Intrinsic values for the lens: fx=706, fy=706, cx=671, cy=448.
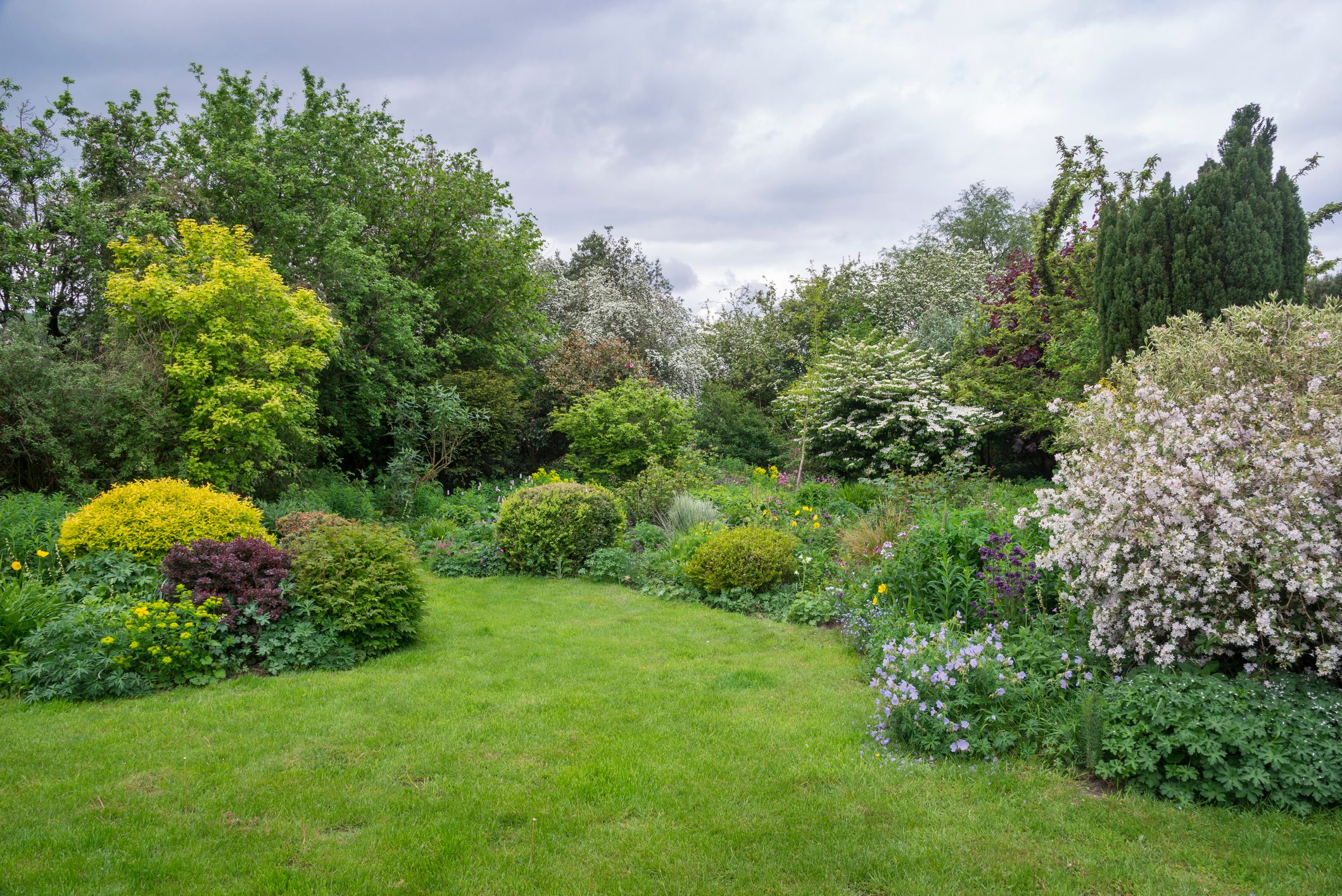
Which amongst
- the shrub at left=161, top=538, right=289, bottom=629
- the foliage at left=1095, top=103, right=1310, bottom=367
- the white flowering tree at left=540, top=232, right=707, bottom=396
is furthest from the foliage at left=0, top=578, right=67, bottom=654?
the white flowering tree at left=540, top=232, right=707, bottom=396

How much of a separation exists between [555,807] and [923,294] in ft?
67.5

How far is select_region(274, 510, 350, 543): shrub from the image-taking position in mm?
6312

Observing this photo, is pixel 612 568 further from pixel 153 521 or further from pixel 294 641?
pixel 153 521

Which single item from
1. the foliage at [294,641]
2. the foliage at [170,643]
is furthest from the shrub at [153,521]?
the foliage at [294,641]

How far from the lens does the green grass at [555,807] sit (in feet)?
9.04

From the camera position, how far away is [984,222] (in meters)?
30.8

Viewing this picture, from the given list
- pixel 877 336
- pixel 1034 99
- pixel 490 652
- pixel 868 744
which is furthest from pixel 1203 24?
pixel 877 336

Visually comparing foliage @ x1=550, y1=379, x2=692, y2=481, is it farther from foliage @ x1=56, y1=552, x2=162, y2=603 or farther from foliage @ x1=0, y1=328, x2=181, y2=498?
foliage @ x1=56, y1=552, x2=162, y2=603

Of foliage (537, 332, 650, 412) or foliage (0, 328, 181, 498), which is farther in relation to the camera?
foliage (537, 332, 650, 412)

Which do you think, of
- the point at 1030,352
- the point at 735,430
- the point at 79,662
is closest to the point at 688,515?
the point at 79,662

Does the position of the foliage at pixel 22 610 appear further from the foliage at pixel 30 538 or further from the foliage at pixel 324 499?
the foliage at pixel 324 499

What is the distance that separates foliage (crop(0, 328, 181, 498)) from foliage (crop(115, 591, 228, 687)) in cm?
447

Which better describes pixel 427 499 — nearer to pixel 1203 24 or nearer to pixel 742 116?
pixel 742 116

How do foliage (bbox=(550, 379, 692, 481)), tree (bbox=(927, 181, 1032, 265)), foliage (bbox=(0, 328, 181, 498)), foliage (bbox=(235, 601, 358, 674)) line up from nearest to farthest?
foliage (bbox=(235, 601, 358, 674)), foliage (bbox=(0, 328, 181, 498)), foliage (bbox=(550, 379, 692, 481)), tree (bbox=(927, 181, 1032, 265))
